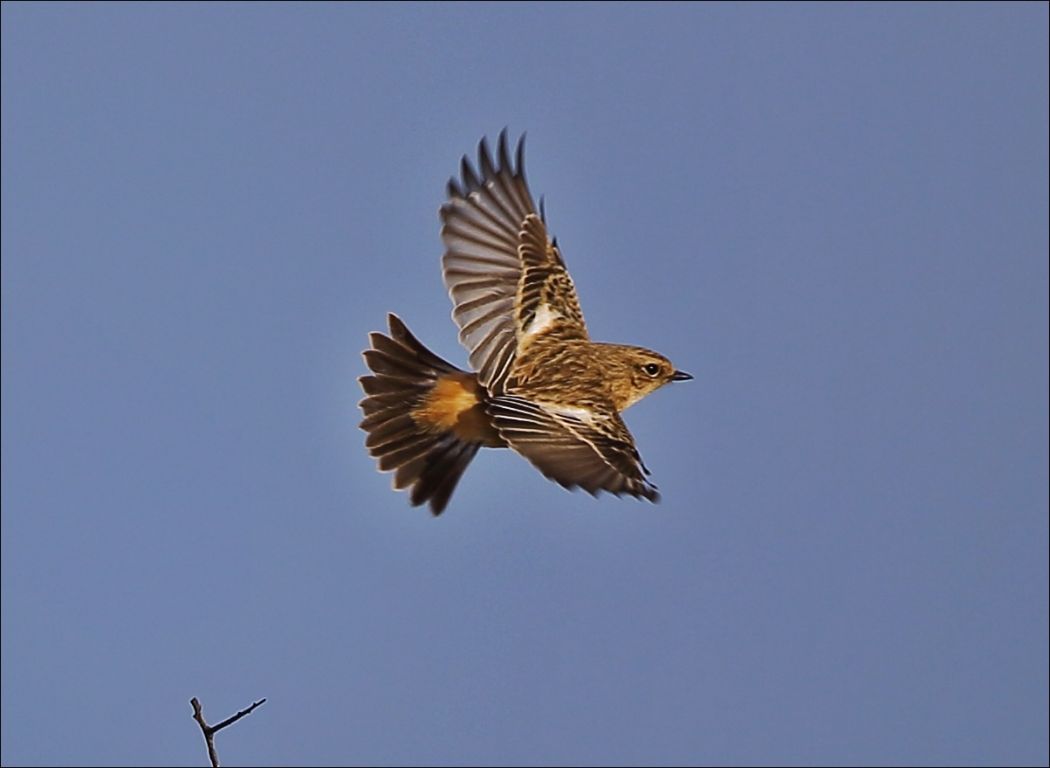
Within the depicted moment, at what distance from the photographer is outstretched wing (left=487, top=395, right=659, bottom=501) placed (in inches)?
398

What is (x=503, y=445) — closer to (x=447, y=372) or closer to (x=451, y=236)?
(x=447, y=372)

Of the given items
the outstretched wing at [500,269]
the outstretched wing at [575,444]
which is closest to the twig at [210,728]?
the outstretched wing at [575,444]

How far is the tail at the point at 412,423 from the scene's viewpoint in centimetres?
1277

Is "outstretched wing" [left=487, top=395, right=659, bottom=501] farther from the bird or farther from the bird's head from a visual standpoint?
the bird's head

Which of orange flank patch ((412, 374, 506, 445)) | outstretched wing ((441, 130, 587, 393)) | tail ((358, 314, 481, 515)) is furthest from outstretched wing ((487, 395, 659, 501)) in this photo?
outstretched wing ((441, 130, 587, 393))

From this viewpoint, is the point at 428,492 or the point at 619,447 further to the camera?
the point at 428,492

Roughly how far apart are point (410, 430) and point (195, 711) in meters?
6.85

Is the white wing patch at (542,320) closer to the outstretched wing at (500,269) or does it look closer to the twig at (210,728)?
the outstretched wing at (500,269)

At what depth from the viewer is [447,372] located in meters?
13.0

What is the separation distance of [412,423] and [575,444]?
2283mm

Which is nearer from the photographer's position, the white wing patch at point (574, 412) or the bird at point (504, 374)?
the bird at point (504, 374)

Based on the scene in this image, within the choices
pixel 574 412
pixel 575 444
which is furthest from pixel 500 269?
pixel 575 444

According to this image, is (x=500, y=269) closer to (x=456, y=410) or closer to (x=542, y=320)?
(x=542, y=320)

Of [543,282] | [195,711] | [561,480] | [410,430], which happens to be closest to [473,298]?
[543,282]
